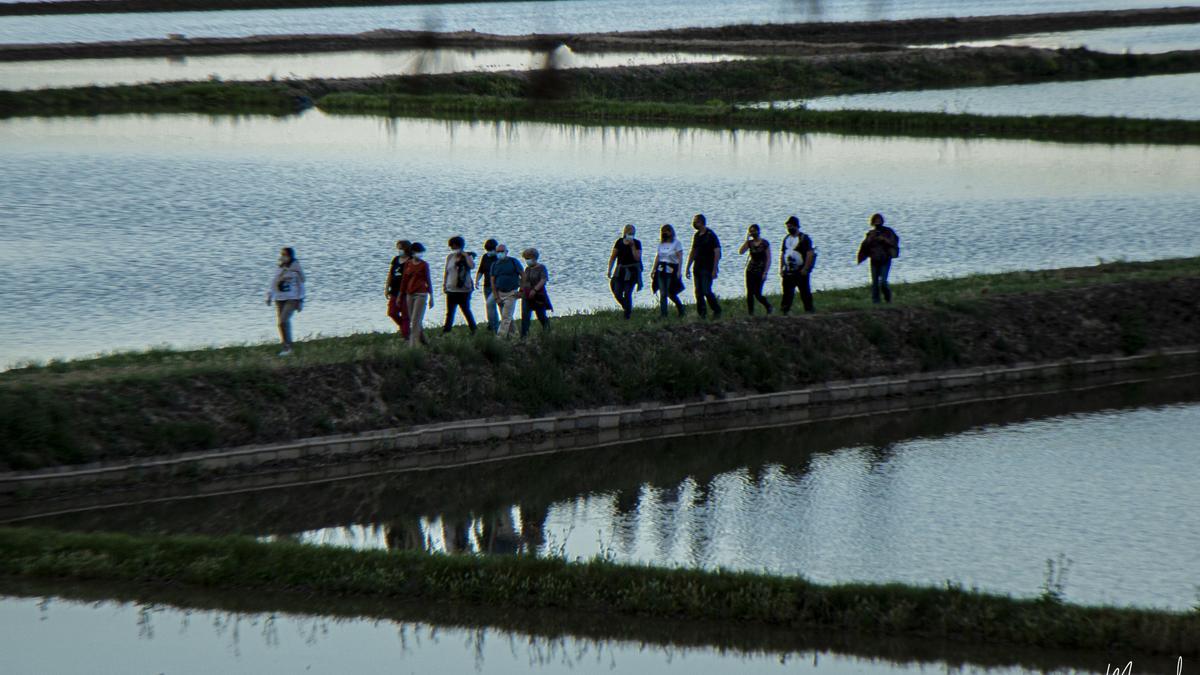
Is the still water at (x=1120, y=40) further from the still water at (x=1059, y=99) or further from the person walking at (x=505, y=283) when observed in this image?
the person walking at (x=505, y=283)

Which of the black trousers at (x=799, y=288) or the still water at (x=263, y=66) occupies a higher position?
the still water at (x=263, y=66)

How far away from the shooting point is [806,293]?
25.9 m

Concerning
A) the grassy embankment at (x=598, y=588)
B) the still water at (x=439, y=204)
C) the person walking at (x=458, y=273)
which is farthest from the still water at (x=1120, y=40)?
the grassy embankment at (x=598, y=588)

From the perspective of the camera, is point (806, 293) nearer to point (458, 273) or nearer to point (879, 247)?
point (879, 247)

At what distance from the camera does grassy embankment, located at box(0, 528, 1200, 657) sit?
43.3ft

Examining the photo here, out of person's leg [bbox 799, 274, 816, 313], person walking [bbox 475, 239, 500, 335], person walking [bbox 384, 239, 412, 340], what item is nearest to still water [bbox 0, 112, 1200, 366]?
person walking [bbox 384, 239, 412, 340]

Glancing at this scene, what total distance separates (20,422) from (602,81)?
52.0 m

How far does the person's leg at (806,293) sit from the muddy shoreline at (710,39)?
4105 centimetres

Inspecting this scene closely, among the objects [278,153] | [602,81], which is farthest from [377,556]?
[602,81]

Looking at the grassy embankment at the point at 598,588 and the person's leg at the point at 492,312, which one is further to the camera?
the person's leg at the point at 492,312

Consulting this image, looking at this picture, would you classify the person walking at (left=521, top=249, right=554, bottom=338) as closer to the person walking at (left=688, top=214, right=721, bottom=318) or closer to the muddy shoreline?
the person walking at (left=688, top=214, right=721, bottom=318)

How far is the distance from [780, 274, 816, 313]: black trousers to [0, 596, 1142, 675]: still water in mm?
12660

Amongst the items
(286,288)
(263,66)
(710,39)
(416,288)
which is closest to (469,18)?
(710,39)

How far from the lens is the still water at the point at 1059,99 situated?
2424 inches
